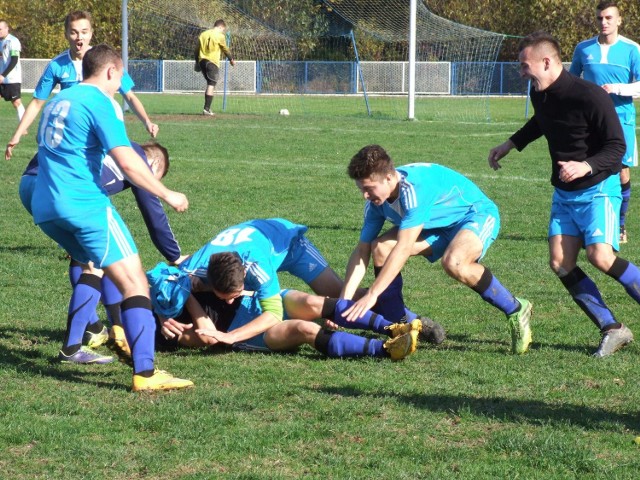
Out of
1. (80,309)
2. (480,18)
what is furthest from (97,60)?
(480,18)

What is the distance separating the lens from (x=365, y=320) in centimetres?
616

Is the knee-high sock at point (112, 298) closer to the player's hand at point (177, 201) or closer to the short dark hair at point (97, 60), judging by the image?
the player's hand at point (177, 201)

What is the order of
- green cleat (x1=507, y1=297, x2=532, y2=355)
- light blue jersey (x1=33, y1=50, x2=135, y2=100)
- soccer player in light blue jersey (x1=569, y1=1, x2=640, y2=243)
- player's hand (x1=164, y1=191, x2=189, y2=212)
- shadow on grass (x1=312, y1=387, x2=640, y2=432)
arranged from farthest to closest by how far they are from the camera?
soccer player in light blue jersey (x1=569, y1=1, x2=640, y2=243) < light blue jersey (x1=33, y1=50, x2=135, y2=100) < green cleat (x1=507, y1=297, x2=532, y2=355) < player's hand (x1=164, y1=191, x2=189, y2=212) < shadow on grass (x1=312, y1=387, x2=640, y2=432)

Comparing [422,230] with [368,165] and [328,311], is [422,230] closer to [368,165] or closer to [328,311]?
[328,311]

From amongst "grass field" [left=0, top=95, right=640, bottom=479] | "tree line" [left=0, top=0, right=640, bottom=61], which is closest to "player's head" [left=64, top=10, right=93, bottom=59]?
"grass field" [left=0, top=95, right=640, bottom=479]

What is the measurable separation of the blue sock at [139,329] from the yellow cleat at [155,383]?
4 centimetres

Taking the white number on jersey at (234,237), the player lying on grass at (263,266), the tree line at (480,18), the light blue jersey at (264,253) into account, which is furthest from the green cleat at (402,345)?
the tree line at (480,18)

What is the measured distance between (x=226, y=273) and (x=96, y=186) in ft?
2.78

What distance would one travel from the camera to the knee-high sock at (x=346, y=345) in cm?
581

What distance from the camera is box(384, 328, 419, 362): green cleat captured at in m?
5.60

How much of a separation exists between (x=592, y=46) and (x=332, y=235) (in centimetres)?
297

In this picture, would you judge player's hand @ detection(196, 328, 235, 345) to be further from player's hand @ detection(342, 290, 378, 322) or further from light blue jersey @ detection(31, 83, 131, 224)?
light blue jersey @ detection(31, 83, 131, 224)

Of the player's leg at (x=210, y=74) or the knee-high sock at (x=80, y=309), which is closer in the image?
Answer: the knee-high sock at (x=80, y=309)

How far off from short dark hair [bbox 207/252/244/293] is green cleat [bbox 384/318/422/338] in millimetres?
906
